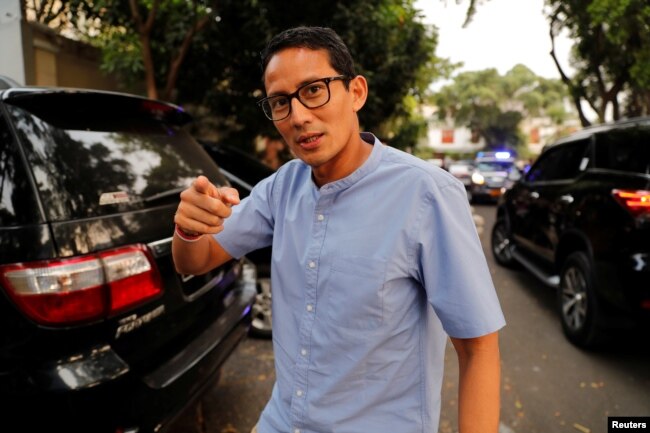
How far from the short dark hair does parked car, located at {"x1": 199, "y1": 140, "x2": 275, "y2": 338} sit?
8.20ft

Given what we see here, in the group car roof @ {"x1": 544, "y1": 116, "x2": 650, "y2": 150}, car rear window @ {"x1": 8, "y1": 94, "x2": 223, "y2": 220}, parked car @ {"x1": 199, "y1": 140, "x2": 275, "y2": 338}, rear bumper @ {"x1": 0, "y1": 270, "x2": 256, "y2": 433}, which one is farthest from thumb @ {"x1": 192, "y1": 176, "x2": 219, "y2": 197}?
car roof @ {"x1": 544, "y1": 116, "x2": 650, "y2": 150}

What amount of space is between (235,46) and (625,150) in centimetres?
721

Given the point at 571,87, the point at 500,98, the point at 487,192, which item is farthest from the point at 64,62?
the point at 500,98

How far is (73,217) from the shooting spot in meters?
1.76

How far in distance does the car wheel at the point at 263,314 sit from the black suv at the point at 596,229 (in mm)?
2642

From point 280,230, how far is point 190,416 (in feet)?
6.79

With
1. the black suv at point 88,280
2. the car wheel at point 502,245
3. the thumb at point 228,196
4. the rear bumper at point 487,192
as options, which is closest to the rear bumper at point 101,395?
the black suv at point 88,280

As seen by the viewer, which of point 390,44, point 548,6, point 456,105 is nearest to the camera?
point 390,44

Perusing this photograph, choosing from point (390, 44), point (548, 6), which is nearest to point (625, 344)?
point (390, 44)

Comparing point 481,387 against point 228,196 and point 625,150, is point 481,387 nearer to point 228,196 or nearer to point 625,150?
point 228,196

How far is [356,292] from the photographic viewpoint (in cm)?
113

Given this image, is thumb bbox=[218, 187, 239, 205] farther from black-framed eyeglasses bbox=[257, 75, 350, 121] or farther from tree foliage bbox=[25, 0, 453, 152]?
tree foliage bbox=[25, 0, 453, 152]

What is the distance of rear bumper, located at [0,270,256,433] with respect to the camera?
5.40ft

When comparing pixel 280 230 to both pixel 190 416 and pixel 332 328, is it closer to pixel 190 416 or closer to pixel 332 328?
pixel 332 328
